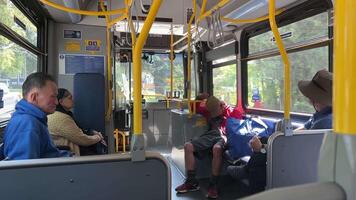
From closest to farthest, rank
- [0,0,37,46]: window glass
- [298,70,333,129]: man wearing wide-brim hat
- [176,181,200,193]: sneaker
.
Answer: [298,70,333,129]: man wearing wide-brim hat, [0,0,37,46]: window glass, [176,181,200,193]: sneaker

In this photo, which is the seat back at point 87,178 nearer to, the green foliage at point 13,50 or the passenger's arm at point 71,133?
the passenger's arm at point 71,133

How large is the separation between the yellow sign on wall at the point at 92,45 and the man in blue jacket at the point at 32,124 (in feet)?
6.83

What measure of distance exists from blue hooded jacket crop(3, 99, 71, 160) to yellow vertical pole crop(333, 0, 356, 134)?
54.3 inches

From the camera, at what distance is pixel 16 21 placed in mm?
2578

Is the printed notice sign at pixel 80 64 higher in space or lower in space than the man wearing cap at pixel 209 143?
higher

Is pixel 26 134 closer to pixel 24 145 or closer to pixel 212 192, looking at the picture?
pixel 24 145

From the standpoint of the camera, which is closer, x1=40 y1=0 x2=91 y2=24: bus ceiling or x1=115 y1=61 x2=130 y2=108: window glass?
x1=40 y1=0 x2=91 y2=24: bus ceiling

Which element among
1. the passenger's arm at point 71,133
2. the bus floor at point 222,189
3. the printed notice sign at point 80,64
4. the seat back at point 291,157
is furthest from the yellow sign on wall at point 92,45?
the seat back at point 291,157

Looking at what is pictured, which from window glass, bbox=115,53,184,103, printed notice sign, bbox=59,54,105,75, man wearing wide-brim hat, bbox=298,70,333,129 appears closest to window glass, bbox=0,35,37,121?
printed notice sign, bbox=59,54,105,75

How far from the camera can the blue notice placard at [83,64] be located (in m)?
3.70

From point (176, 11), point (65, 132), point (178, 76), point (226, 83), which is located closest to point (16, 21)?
point (65, 132)

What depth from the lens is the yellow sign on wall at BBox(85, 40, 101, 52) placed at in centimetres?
376

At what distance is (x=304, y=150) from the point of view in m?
1.86

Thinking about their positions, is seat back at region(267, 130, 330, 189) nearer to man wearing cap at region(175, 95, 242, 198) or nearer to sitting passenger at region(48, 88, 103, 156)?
man wearing cap at region(175, 95, 242, 198)
